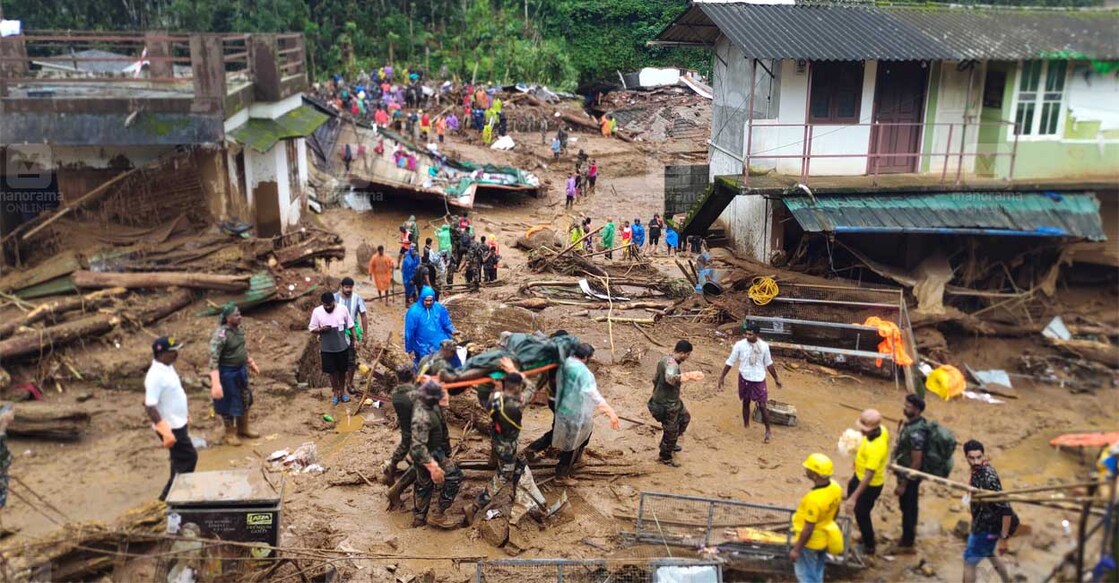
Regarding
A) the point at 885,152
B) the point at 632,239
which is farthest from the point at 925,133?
the point at 632,239

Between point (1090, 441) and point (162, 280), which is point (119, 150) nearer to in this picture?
Answer: point (162, 280)

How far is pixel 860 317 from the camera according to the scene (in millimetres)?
13617

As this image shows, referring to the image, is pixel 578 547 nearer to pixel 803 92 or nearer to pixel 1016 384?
pixel 1016 384

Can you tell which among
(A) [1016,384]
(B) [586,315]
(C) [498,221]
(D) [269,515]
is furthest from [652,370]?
(C) [498,221]

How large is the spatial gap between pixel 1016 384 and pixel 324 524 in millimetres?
10129

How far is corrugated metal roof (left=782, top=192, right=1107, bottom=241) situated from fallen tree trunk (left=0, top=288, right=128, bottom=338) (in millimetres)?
9739

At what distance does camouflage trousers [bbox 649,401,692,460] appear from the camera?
374 inches

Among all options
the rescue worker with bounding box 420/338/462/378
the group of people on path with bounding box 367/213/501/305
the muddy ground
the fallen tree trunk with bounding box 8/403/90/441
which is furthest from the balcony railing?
the fallen tree trunk with bounding box 8/403/90/441

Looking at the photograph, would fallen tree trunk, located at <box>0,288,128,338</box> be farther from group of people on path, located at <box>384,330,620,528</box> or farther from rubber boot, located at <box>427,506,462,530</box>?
rubber boot, located at <box>427,506,462,530</box>

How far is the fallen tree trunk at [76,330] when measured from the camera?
33.6 ft

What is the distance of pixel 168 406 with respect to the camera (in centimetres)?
761

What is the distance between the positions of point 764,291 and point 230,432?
839 cm

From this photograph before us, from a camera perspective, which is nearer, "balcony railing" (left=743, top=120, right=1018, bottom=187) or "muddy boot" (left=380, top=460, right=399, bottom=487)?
"muddy boot" (left=380, top=460, right=399, bottom=487)

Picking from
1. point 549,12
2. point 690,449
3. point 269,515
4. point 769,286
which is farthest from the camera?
point 549,12
